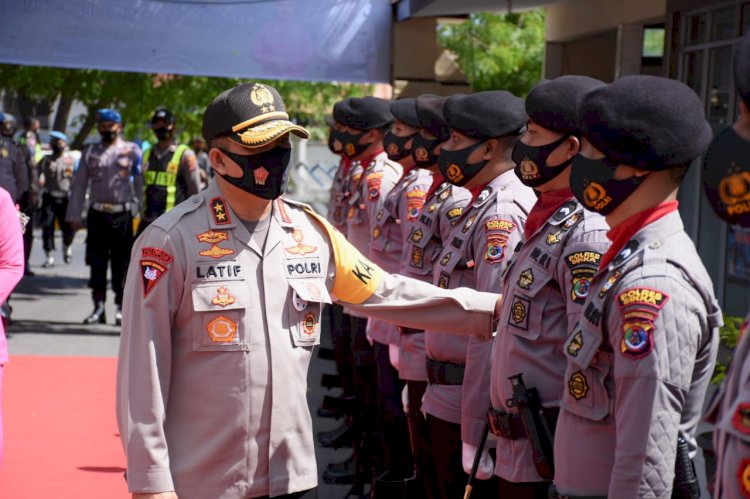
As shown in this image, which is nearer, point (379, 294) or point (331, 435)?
point (379, 294)

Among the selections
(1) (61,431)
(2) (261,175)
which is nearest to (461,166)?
(2) (261,175)

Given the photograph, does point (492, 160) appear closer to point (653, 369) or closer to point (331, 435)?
point (653, 369)

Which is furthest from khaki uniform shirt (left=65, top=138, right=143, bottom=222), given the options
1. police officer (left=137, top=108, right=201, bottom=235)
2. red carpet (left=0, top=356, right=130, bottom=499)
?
red carpet (left=0, top=356, right=130, bottom=499)

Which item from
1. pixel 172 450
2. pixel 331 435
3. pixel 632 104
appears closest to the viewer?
pixel 632 104

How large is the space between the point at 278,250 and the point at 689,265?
58.7 inches

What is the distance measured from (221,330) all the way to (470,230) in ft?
5.59

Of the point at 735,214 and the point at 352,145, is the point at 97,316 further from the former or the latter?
the point at 735,214

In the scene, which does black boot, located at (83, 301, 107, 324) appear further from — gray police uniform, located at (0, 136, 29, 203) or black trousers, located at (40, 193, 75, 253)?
black trousers, located at (40, 193, 75, 253)

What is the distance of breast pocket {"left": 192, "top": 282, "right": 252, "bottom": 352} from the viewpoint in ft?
12.8

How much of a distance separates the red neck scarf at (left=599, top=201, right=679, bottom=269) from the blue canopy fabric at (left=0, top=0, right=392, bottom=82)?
9592mm

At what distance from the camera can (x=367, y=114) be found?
980cm

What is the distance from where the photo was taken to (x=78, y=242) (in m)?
25.5

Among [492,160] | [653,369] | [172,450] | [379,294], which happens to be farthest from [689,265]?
[492,160]

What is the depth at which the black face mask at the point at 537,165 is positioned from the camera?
4.53 metres
